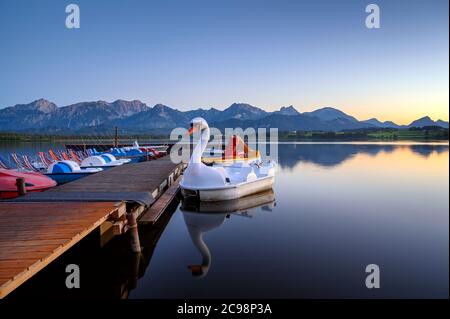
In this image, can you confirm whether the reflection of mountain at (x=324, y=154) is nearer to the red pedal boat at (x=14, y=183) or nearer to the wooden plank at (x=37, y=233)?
the red pedal boat at (x=14, y=183)

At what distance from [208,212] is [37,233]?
674 centimetres

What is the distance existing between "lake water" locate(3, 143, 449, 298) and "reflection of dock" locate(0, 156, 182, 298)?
36.2 inches

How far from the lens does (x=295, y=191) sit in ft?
56.6

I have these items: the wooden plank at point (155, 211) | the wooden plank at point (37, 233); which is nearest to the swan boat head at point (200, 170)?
the wooden plank at point (155, 211)

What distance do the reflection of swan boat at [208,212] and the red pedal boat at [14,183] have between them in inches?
216

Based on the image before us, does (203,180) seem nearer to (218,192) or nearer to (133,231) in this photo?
(218,192)

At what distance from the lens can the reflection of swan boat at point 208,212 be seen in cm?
942

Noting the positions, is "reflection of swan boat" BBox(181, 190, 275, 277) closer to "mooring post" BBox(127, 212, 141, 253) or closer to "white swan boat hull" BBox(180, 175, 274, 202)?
"white swan boat hull" BBox(180, 175, 274, 202)

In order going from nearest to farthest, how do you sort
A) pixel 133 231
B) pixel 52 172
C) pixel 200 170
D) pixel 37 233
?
pixel 37 233 < pixel 133 231 < pixel 200 170 < pixel 52 172

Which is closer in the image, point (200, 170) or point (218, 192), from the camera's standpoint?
point (200, 170)

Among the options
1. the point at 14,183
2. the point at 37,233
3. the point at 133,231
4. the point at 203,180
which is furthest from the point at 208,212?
the point at 14,183

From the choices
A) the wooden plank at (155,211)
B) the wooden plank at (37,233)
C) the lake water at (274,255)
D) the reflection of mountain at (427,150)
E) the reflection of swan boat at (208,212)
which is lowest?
the lake water at (274,255)

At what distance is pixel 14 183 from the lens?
10.5 m
